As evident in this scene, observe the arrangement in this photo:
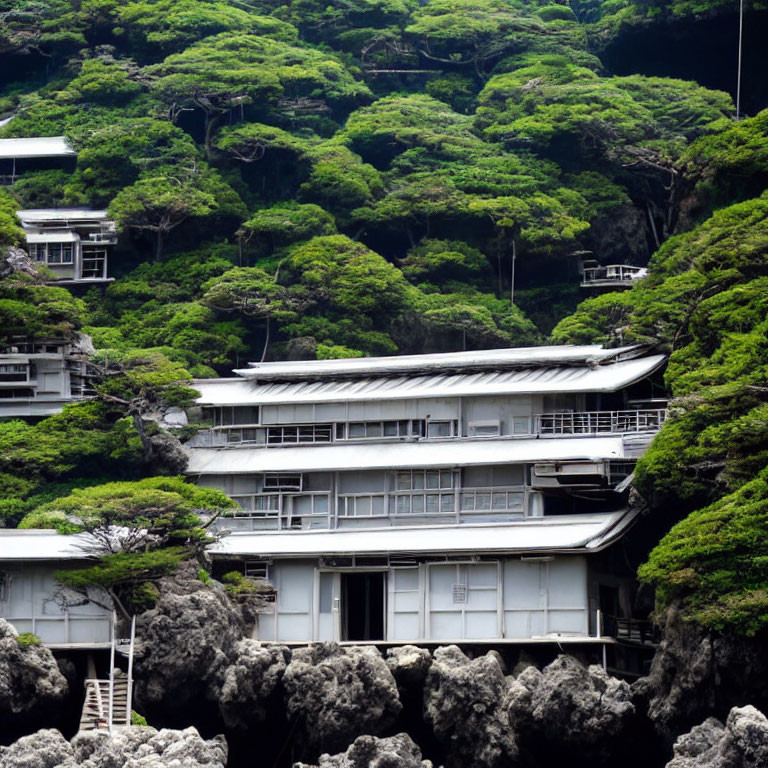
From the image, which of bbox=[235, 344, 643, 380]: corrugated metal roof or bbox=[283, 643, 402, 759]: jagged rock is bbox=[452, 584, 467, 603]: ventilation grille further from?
bbox=[235, 344, 643, 380]: corrugated metal roof

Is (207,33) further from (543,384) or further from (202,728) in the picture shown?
→ (202,728)

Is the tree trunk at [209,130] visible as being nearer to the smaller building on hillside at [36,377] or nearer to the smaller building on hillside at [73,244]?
the smaller building on hillside at [73,244]

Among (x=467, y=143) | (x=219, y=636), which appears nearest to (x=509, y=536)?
(x=219, y=636)

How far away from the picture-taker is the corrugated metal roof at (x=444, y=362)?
199ft

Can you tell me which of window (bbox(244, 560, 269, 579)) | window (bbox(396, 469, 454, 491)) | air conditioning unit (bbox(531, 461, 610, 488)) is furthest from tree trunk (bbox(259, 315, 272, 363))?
air conditioning unit (bbox(531, 461, 610, 488))

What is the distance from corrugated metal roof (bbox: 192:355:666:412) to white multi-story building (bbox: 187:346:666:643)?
61mm

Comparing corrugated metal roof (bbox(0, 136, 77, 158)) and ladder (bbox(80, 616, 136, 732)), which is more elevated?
corrugated metal roof (bbox(0, 136, 77, 158))

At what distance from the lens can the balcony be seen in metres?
77.1

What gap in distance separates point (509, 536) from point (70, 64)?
44285 mm

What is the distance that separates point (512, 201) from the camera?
78.5 meters

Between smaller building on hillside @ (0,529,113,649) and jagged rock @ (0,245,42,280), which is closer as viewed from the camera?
smaller building on hillside @ (0,529,113,649)

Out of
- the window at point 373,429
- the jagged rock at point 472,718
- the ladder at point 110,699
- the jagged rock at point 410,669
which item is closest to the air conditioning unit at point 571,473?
the window at point 373,429

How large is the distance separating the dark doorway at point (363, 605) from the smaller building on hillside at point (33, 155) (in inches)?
1232

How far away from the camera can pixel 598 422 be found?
59438mm
